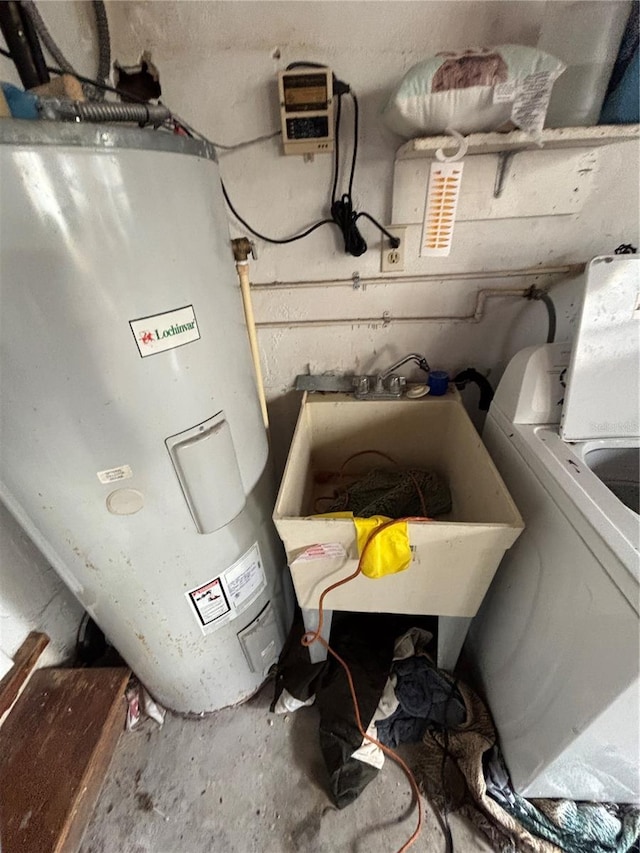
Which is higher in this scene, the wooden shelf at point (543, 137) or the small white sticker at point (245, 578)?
the wooden shelf at point (543, 137)

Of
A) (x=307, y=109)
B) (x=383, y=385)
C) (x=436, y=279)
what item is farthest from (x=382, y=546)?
(x=307, y=109)

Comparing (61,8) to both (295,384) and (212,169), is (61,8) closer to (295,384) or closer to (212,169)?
(212,169)

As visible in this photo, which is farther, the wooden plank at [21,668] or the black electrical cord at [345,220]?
the black electrical cord at [345,220]

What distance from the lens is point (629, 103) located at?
824 mm

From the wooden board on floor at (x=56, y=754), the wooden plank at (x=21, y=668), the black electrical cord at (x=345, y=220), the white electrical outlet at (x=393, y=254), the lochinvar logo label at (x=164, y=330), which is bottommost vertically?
the wooden board on floor at (x=56, y=754)

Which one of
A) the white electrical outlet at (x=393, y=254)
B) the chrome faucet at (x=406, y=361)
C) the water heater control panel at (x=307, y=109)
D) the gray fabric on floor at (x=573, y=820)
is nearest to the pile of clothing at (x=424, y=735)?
the gray fabric on floor at (x=573, y=820)

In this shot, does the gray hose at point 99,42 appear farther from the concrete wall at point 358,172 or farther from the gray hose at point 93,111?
the gray hose at point 93,111

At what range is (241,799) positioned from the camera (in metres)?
1.06

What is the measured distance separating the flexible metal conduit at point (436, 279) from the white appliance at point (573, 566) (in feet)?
0.90

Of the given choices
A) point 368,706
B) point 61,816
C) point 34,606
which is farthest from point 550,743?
point 34,606

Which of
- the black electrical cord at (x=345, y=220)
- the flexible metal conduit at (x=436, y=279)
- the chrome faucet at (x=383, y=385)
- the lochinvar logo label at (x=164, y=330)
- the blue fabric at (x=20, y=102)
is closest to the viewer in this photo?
the blue fabric at (x=20, y=102)

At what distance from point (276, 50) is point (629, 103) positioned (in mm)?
851

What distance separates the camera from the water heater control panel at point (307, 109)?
0.94 m

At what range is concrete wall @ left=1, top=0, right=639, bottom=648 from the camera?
92cm
